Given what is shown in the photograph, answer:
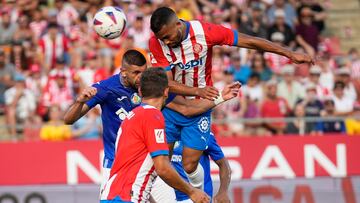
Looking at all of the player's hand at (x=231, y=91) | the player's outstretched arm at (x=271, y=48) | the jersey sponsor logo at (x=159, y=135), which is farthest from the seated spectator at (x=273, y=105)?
the jersey sponsor logo at (x=159, y=135)

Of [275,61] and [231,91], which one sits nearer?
[231,91]

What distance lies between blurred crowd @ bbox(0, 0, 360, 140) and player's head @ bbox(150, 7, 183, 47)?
21.6 ft

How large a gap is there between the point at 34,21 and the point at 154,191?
32.8 feet

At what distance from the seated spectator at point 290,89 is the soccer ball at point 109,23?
7.19 metres

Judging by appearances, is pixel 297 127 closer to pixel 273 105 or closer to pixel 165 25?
pixel 273 105

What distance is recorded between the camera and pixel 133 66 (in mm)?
9406

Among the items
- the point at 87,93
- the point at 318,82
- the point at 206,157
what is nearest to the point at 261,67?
the point at 318,82

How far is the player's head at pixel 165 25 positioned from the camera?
952 cm

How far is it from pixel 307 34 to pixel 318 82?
224 centimetres

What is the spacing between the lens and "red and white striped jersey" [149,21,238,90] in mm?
9984

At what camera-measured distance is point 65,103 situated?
55.2 ft

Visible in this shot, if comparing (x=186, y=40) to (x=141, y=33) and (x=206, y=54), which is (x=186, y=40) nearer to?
(x=206, y=54)

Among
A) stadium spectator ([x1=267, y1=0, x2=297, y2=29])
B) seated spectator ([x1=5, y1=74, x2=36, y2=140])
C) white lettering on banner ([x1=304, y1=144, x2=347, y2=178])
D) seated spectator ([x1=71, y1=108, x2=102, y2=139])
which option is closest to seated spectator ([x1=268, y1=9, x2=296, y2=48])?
stadium spectator ([x1=267, y1=0, x2=297, y2=29])

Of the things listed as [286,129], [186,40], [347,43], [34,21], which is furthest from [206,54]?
[347,43]
